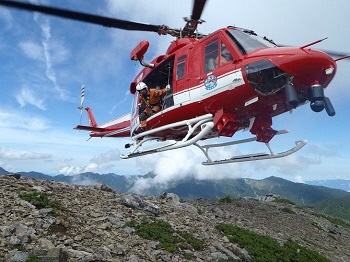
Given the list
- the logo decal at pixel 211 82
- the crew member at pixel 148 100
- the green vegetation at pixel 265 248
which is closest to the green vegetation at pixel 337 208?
the green vegetation at pixel 265 248

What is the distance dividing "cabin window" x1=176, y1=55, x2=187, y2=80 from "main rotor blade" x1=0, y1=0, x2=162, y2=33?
1948mm

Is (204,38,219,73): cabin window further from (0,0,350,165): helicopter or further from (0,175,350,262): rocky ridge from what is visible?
(0,175,350,262): rocky ridge

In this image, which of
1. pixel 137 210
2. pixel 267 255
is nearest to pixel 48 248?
pixel 137 210

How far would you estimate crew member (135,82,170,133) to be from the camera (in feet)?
45.7

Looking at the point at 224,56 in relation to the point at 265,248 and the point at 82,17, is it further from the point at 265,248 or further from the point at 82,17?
the point at 265,248

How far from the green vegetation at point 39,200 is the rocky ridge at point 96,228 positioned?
0.13m

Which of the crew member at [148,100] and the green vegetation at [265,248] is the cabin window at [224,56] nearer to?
the crew member at [148,100]

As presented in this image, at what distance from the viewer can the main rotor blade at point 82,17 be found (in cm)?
720

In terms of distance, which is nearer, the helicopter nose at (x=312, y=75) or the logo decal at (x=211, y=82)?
the helicopter nose at (x=312, y=75)

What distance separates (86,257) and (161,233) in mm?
3319

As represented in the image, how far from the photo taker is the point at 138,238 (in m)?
9.69

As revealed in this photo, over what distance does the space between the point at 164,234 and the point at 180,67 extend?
264 inches

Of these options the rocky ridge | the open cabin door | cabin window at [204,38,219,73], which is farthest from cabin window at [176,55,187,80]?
the rocky ridge

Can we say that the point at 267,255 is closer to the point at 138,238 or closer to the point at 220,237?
the point at 220,237
